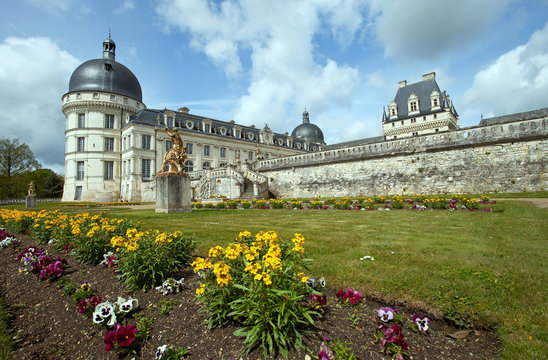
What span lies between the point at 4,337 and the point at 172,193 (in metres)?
10.8

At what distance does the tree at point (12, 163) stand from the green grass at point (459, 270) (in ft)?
177

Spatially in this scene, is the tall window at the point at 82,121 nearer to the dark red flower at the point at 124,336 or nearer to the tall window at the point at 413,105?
the dark red flower at the point at 124,336

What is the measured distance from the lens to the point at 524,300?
305 cm

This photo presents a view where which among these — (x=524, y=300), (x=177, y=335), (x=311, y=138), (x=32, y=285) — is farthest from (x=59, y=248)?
(x=311, y=138)

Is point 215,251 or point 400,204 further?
point 400,204

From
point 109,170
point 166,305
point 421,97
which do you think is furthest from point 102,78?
point 421,97

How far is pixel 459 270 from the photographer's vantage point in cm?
390

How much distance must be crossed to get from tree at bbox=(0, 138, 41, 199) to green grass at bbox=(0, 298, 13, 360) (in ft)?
179

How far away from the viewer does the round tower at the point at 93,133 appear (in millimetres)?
40125

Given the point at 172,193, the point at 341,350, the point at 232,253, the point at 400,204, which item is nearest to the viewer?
the point at 341,350

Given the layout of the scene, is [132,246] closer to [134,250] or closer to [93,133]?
[134,250]

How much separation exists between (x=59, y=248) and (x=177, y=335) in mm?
5301

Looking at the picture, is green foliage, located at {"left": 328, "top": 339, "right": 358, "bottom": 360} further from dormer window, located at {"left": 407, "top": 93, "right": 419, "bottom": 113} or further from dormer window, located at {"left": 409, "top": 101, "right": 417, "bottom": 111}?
dormer window, located at {"left": 409, "top": 101, "right": 417, "bottom": 111}

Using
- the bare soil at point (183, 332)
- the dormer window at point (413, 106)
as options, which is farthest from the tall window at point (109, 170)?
the dormer window at point (413, 106)
